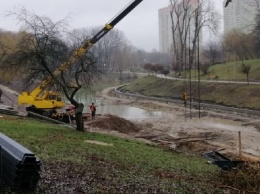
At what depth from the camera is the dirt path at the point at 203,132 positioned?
23.5m

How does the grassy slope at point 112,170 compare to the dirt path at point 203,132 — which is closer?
the grassy slope at point 112,170

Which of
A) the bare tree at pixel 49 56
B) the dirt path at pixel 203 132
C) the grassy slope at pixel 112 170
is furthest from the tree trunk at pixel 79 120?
the grassy slope at pixel 112 170

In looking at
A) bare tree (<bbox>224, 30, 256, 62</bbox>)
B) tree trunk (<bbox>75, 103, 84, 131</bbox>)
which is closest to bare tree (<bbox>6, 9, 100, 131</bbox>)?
tree trunk (<bbox>75, 103, 84, 131</bbox>)

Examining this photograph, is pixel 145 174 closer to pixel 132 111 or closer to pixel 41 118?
pixel 41 118

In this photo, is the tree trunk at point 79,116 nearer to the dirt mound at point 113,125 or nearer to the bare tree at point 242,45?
the dirt mound at point 113,125

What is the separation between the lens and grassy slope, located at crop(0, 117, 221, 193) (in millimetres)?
9359

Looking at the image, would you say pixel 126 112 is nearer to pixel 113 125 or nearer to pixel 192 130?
pixel 192 130

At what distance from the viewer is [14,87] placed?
63.5m

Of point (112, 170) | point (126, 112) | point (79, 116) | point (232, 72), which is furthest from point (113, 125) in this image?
point (232, 72)

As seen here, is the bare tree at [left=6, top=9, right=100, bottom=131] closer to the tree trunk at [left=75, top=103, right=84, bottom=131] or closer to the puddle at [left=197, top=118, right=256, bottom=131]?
the tree trunk at [left=75, top=103, right=84, bottom=131]

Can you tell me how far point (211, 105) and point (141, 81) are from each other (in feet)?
113

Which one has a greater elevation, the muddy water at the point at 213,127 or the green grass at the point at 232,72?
the green grass at the point at 232,72

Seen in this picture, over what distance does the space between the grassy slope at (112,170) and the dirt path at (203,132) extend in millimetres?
6750

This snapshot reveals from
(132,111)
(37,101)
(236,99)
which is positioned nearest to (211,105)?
(236,99)
